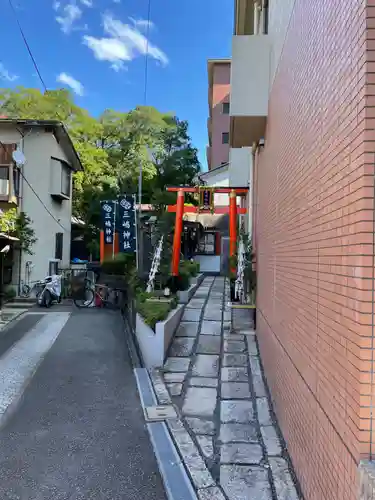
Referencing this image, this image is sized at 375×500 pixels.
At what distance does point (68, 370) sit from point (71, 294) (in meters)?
10.4

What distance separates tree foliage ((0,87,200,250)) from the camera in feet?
78.0

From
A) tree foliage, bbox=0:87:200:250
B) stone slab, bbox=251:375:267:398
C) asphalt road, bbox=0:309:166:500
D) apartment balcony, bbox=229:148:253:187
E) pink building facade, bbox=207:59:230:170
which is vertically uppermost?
pink building facade, bbox=207:59:230:170

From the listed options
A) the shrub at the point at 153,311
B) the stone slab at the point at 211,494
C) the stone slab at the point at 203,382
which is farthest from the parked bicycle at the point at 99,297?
the stone slab at the point at 211,494

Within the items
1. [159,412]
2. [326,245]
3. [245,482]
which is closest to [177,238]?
[159,412]

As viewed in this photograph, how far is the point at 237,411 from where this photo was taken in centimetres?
552

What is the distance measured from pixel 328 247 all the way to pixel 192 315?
774 centimetres

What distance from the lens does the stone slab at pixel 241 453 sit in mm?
4230

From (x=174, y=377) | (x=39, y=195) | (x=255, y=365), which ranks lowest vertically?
(x=174, y=377)

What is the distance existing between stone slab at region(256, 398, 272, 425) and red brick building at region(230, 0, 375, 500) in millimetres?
197

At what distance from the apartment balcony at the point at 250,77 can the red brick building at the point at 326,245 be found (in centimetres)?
159

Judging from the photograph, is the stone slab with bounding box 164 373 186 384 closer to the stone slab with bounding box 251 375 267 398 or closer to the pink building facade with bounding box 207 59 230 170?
the stone slab with bounding box 251 375 267 398

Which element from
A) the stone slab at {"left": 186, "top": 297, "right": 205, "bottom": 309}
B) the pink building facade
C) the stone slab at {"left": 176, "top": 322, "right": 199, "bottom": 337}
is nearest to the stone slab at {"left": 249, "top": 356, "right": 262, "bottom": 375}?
the stone slab at {"left": 176, "top": 322, "right": 199, "bottom": 337}

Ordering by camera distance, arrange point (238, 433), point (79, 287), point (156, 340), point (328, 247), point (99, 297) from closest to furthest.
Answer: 1. point (328, 247)
2. point (238, 433)
3. point (156, 340)
4. point (99, 297)
5. point (79, 287)

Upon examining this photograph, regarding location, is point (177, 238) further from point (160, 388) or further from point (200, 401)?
point (200, 401)
